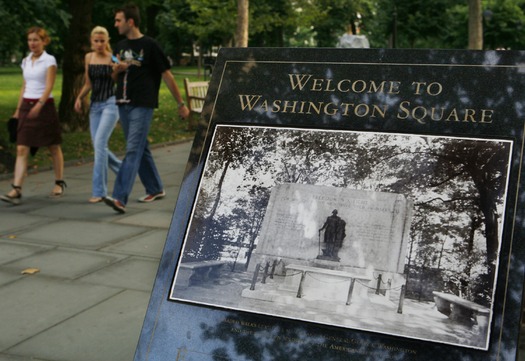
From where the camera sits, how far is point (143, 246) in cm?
662

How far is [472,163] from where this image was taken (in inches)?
107

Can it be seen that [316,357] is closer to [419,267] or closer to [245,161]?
[419,267]

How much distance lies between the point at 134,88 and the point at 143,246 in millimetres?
1913

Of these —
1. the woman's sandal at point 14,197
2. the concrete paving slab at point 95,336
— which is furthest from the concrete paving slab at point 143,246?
the woman's sandal at point 14,197

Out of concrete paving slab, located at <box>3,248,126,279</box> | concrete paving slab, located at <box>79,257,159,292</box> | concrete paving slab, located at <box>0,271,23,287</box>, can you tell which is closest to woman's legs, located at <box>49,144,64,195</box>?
concrete paving slab, located at <box>3,248,126,279</box>

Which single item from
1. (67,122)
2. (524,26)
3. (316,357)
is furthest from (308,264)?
(524,26)

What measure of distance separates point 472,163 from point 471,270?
39 centimetres

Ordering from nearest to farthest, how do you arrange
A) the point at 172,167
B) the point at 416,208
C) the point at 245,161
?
the point at 416,208, the point at 245,161, the point at 172,167

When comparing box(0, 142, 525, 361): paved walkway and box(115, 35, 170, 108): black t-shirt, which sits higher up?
box(115, 35, 170, 108): black t-shirt

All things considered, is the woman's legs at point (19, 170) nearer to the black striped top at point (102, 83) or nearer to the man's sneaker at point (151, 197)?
the black striped top at point (102, 83)

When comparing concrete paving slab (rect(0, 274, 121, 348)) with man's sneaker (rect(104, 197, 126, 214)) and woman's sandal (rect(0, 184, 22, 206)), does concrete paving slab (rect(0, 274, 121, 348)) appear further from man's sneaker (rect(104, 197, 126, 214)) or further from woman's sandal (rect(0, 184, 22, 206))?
woman's sandal (rect(0, 184, 22, 206))

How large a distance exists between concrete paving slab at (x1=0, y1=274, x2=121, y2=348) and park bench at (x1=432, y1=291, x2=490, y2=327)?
2.63 metres

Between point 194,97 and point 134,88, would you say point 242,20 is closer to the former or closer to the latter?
point 194,97

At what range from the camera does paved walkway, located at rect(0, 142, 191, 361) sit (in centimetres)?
430
